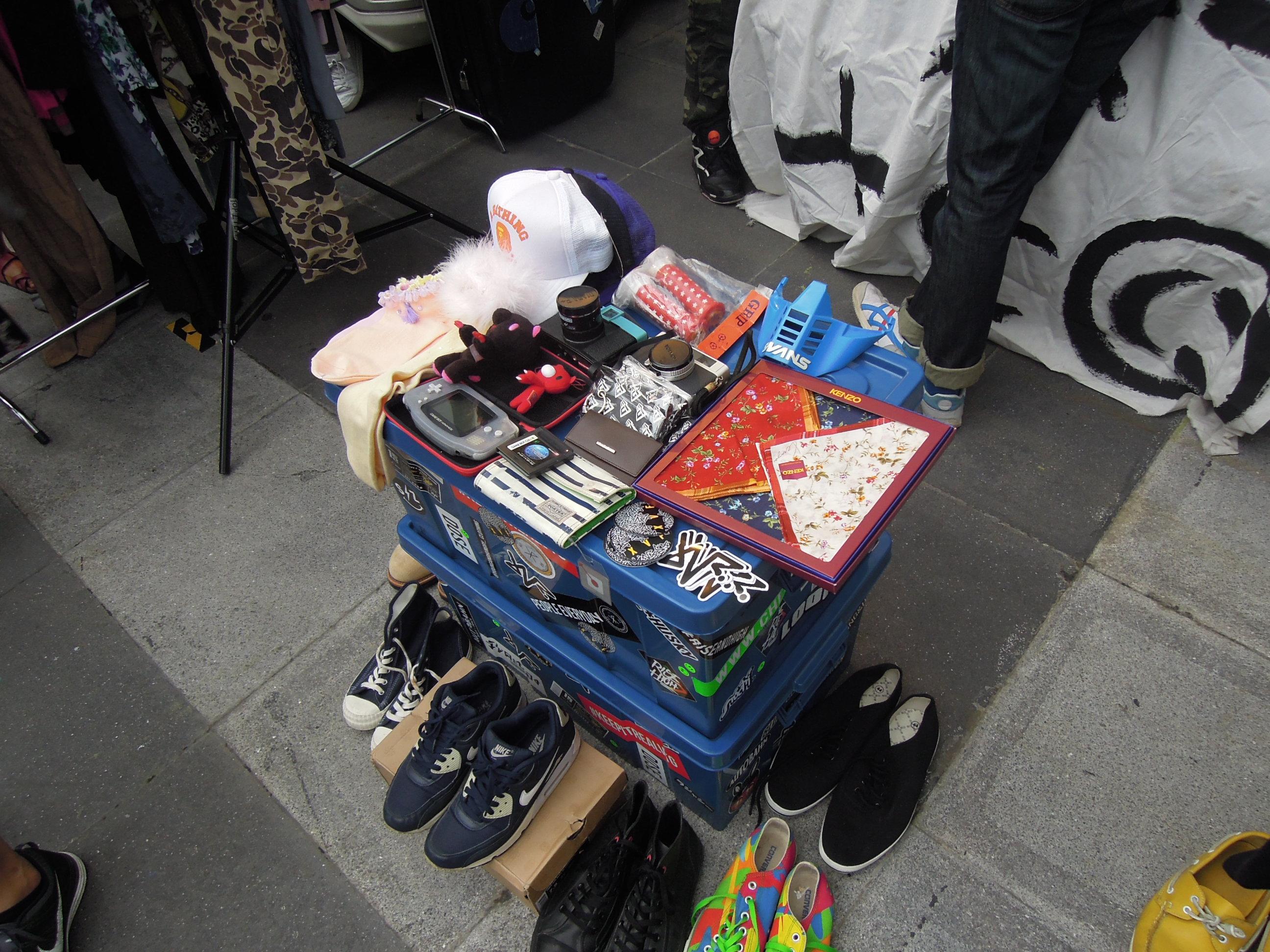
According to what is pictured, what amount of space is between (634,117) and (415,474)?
3.01 metres

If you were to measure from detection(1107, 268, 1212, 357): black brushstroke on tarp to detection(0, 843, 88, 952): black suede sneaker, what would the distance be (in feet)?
10.5

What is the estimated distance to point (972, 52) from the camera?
6.38ft

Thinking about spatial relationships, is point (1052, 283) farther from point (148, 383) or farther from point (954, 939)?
point (148, 383)

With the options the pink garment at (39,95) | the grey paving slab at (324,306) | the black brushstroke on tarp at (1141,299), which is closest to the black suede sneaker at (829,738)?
the black brushstroke on tarp at (1141,299)

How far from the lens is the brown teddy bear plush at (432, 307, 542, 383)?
1426 mm

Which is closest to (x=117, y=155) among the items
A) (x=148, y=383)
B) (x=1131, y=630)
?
(x=148, y=383)

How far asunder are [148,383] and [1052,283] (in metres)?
3.29

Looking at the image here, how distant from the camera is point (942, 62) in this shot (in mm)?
2277

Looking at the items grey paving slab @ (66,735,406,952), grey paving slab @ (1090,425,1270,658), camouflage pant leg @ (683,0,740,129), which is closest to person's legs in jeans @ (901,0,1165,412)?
grey paving slab @ (1090,425,1270,658)

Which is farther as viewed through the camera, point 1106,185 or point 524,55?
point 524,55

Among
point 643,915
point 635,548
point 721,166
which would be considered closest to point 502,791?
point 643,915

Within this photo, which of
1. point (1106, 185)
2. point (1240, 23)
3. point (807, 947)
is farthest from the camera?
point (1106, 185)

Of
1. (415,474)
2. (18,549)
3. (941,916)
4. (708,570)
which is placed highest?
(708,570)

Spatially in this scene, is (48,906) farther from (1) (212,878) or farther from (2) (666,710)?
(2) (666,710)
